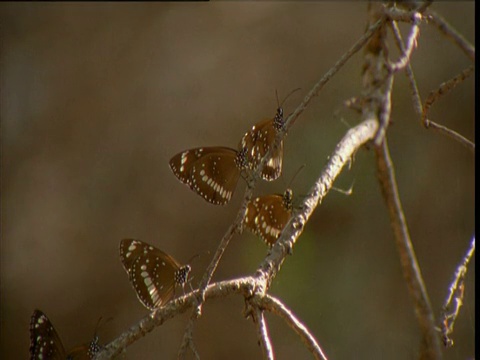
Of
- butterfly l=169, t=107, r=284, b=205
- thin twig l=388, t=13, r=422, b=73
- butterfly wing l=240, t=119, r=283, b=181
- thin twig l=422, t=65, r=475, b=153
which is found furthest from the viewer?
butterfly l=169, t=107, r=284, b=205

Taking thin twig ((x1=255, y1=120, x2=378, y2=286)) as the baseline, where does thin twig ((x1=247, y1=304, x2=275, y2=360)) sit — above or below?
below

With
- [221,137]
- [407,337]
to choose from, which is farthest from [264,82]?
[407,337]

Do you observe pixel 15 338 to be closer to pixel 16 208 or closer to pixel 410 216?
pixel 16 208

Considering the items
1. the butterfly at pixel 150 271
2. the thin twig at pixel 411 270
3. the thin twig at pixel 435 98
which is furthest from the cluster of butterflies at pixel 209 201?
the thin twig at pixel 411 270

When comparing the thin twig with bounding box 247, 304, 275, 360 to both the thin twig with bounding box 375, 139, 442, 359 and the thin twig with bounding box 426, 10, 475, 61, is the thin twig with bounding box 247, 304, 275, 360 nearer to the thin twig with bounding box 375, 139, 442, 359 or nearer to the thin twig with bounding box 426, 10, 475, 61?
the thin twig with bounding box 375, 139, 442, 359

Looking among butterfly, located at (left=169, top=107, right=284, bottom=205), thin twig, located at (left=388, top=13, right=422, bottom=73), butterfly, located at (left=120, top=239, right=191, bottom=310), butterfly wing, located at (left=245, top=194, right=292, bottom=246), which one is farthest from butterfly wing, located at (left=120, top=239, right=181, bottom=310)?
thin twig, located at (left=388, top=13, right=422, bottom=73)

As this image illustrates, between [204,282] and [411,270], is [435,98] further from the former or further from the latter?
[204,282]
